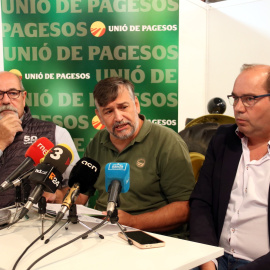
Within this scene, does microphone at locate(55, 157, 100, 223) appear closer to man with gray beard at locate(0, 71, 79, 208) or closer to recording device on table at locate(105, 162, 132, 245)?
recording device on table at locate(105, 162, 132, 245)

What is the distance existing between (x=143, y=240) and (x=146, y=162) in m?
0.84

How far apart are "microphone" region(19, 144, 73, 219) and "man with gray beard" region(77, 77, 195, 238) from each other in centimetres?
69

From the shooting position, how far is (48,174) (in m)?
1.39

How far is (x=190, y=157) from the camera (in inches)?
93.9

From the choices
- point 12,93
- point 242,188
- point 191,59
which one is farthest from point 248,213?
point 191,59

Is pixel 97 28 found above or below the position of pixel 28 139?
above

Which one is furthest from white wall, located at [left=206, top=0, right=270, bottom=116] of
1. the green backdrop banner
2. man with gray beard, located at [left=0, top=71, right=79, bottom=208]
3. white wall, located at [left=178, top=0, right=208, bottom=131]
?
man with gray beard, located at [left=0, top=71, right=79, bottom=208]

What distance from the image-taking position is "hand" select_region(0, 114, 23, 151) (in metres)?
2.62

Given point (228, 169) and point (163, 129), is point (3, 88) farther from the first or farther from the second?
point (228, 169)

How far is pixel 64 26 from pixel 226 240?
2.68m

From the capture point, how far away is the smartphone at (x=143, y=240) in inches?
53.3

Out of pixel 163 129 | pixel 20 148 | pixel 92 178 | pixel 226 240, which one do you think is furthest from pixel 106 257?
pixel 20 148

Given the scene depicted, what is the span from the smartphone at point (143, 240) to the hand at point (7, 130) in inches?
57.5

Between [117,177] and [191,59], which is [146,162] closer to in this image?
[117,177]
